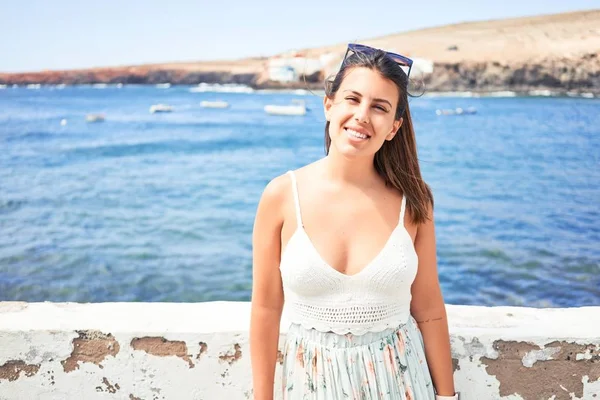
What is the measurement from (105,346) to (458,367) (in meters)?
1.03

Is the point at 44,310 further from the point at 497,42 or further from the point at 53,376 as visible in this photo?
the point at 497,42

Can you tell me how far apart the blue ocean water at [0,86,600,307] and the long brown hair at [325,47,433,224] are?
2.40 meters

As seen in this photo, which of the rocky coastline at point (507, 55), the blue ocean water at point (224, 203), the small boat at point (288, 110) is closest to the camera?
the blue ocean water at point (224, 203)

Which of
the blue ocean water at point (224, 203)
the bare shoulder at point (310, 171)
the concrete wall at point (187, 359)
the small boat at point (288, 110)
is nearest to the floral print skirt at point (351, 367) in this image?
the concrete wall at point (187, 359)

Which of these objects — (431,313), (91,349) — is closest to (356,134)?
(431,313)

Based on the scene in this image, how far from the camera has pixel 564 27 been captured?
74000 mm

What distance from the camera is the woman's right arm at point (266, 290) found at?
1.56 m

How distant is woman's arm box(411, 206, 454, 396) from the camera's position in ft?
5.45

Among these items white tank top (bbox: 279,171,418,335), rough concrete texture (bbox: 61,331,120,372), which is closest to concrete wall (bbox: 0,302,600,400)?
rough concrete texture (bbox: 61,331,120,372)

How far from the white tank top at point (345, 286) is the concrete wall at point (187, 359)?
0.78 feet

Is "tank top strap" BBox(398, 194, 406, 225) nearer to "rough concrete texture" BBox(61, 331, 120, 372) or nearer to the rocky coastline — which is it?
"rough concrete texture" BBox(61, 331, 120, 372)

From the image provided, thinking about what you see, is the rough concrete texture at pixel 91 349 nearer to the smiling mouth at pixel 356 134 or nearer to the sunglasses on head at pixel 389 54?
the smiling mouth at pixel 356 134

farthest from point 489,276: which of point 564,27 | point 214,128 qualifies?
point 564,27

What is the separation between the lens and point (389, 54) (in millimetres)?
1577
